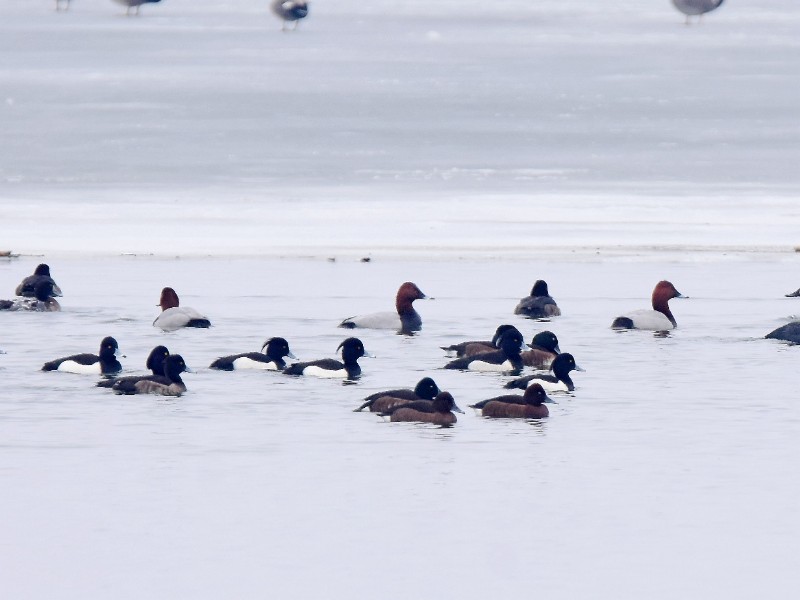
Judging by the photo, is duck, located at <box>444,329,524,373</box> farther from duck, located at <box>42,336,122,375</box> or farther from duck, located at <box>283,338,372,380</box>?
duck, located at <box>42,336,122,375</box>

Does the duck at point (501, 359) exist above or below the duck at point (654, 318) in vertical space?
below

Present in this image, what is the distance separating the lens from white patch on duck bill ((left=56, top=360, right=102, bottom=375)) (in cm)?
1282

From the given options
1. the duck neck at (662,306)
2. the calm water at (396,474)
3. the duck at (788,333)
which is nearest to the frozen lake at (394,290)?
the calm water at (396,474)

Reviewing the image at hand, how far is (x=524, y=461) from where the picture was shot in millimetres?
9664

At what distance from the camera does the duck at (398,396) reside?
11.1 m

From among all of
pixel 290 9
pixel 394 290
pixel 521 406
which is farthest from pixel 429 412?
pixel 290 9

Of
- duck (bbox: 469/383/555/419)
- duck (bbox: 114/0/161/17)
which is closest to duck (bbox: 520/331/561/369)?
duck (bbox: 469/383/555/419)

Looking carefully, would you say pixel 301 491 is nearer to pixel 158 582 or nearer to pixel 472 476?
pixel 472 476

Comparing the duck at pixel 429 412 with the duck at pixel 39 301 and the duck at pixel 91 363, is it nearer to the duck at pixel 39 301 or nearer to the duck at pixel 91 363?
the duck at pixel 91 363

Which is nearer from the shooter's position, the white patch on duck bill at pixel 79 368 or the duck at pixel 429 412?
the duck at pixel 429 412

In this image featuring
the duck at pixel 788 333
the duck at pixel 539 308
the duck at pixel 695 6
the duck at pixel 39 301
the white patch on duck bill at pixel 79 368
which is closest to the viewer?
the white patch on duck bill at pixel 79 368

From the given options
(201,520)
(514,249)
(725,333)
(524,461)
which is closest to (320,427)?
(524,461)

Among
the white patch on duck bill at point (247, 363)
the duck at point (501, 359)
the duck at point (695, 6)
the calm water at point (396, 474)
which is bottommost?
the calm water at point (396, 474)

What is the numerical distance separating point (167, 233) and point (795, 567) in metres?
17.6
